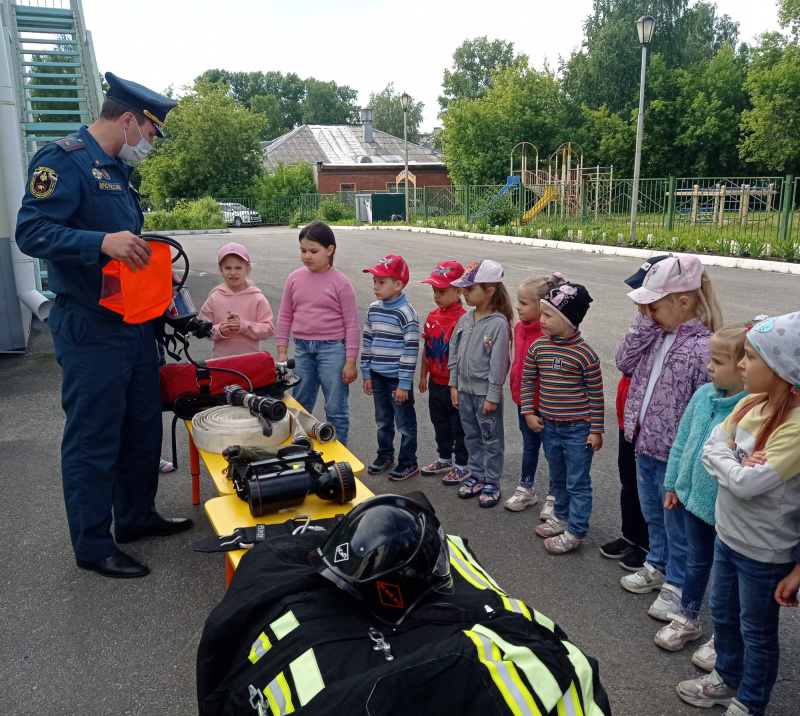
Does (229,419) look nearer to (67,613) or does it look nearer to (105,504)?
(105,504)

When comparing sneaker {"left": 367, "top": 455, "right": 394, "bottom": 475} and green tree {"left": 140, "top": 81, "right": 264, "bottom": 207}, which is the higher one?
green tree {"left": 140, "top": 81, "right": 264, "bottom": 207}

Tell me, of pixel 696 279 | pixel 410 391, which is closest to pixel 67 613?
pixel 410 391

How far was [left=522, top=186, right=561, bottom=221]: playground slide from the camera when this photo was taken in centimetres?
2698

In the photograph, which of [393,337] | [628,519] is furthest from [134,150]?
[628,519]

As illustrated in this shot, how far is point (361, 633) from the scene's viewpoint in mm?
1624

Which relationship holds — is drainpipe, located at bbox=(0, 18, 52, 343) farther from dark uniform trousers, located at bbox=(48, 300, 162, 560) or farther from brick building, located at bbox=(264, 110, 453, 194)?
brick building, located at bbox=(264, 110, 453, 194)

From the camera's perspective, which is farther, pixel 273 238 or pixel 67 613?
pixel 273 238

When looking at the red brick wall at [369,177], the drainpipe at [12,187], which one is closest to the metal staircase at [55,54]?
the drainpipe at [12,187]

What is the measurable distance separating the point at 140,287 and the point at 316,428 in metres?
1.09

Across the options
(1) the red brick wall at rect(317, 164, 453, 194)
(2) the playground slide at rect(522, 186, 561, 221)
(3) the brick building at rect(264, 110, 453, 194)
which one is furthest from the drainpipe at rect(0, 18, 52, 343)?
(1) the red brick wall at rect(317, 164, 453, 194)

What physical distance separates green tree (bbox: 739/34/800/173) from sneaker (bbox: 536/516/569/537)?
34883mm

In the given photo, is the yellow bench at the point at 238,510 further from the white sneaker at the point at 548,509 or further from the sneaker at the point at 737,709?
the sneaker at the point at 737,709

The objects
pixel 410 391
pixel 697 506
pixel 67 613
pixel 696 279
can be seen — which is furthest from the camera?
pixel 410 391

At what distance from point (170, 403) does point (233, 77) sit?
4166 inches
